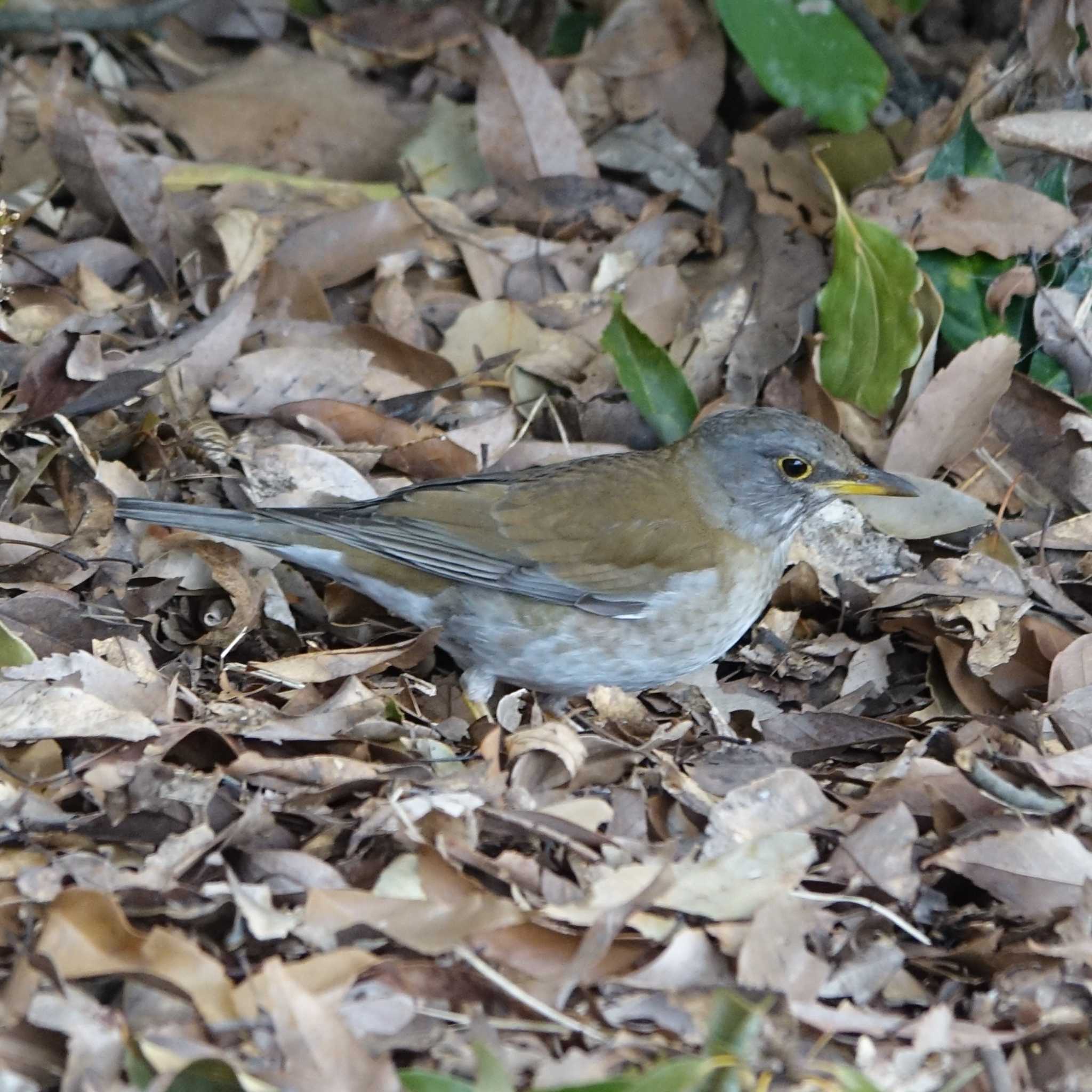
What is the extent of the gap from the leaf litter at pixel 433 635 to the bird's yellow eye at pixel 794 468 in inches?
18.7

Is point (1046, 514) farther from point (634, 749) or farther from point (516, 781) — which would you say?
point (516, 781)

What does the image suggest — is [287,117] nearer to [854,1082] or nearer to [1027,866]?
[1027,866]

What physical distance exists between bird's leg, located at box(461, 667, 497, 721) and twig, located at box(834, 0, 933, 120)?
3858 millimetres

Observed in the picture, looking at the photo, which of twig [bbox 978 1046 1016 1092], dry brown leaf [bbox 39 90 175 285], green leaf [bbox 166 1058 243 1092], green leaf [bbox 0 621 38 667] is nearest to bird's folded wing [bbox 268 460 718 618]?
green leaf [bbox 0 621 38 667]

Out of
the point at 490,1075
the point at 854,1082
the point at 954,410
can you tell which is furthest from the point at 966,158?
the point at 490,1075

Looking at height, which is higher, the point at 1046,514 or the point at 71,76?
the point at 71,76

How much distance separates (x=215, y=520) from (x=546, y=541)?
47.6 inches

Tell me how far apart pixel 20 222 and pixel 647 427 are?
2856 millimetres

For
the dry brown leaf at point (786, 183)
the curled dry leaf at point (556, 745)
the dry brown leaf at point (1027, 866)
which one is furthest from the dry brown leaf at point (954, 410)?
the dry brown leaf at point (1027, 866)

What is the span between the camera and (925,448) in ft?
19.9

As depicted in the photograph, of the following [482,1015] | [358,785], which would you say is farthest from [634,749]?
[482,1015]

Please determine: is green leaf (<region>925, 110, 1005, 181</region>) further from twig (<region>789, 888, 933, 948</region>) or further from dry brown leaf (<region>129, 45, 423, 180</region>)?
twig (<region>789, 888, 933, 948</region>)

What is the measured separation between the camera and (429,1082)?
10.2 feet

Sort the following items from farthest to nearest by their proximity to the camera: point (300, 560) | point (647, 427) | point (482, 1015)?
point (647, 427)
point (300, 560)
point (482, 1015)
